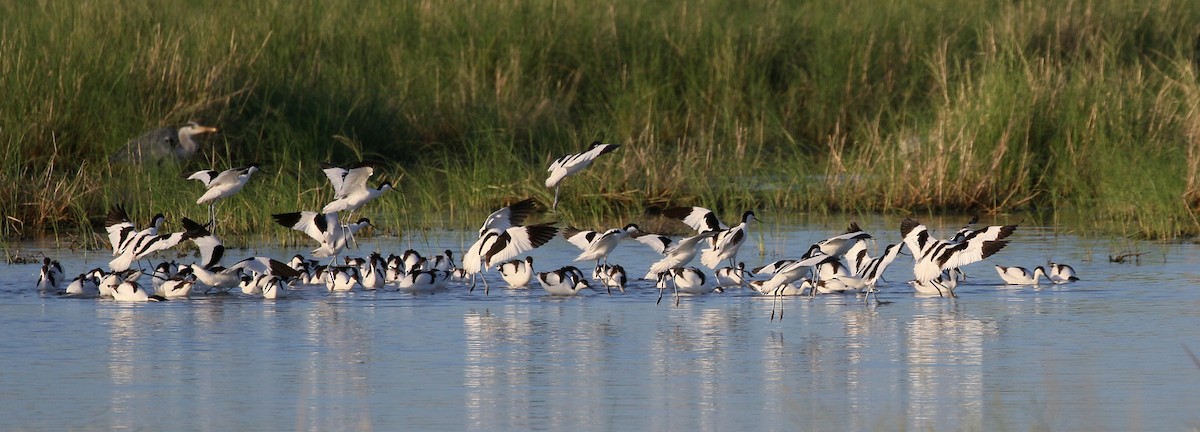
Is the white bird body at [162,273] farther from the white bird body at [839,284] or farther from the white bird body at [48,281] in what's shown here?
the white bird body at [839,284]

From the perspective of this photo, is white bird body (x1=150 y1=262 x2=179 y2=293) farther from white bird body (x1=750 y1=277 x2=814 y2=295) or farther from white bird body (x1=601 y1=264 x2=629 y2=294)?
white bird body (x1=750 y1=277 x2=814 y2=295)

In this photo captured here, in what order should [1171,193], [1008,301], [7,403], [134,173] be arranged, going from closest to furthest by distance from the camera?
[7,403]
[1008,301]
[1171,193]
[134,173]

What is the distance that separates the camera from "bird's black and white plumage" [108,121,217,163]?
1498 centimetres

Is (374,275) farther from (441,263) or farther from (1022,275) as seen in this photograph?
(1022,275)

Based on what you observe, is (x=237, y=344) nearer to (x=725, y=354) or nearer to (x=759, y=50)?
(x=725, y=354)

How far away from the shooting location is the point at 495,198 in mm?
14672

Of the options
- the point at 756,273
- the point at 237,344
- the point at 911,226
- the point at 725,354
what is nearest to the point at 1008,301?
the point at 911,226

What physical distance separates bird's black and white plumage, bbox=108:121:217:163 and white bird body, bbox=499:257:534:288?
16.9 feet

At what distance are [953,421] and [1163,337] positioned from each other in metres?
2.26

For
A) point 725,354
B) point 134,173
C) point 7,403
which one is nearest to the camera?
point 7,403

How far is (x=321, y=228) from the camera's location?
1118 centimetres

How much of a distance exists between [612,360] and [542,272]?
9.11ft

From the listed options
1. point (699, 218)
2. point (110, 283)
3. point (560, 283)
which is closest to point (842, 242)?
point (699, 218)

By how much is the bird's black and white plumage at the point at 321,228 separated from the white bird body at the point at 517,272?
120 cm
